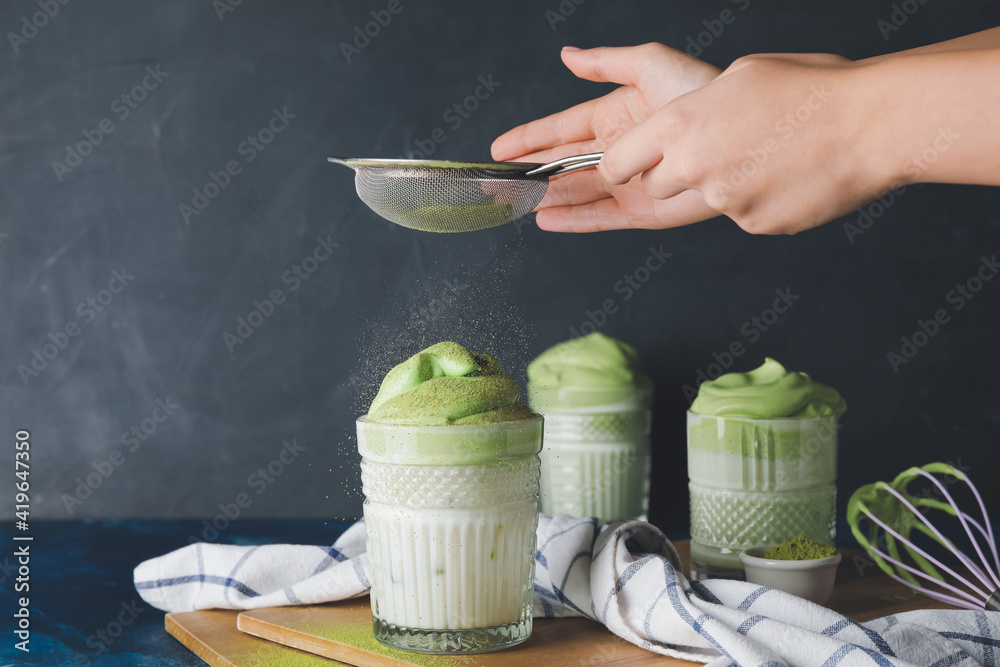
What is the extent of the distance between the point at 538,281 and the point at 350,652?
38.0 inches

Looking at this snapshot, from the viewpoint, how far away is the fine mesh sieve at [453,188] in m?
1.08

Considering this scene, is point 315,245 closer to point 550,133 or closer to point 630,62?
point 550,133

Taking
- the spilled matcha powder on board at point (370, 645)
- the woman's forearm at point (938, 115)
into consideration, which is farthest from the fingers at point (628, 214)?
the spilled matcha powder on board at point (370, 645)

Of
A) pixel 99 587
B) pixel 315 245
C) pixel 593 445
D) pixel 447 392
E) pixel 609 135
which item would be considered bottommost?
pixel 99 587

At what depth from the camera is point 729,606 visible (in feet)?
3.28

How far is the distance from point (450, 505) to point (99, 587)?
0.69m

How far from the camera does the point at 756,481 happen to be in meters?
1.26

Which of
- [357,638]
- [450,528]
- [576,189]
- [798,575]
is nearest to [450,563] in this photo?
[450,528]

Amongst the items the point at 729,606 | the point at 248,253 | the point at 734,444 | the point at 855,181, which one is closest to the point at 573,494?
the point at 734,444

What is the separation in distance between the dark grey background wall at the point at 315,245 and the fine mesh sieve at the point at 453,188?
0.57 m

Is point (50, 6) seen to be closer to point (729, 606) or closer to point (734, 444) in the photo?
point (734, 444)

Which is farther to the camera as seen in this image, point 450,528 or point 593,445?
point 593,445

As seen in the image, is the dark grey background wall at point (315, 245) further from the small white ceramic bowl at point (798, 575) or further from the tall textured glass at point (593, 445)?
the small white ceramic bowl at point (798, 575)

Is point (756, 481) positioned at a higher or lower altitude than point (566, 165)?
lower
